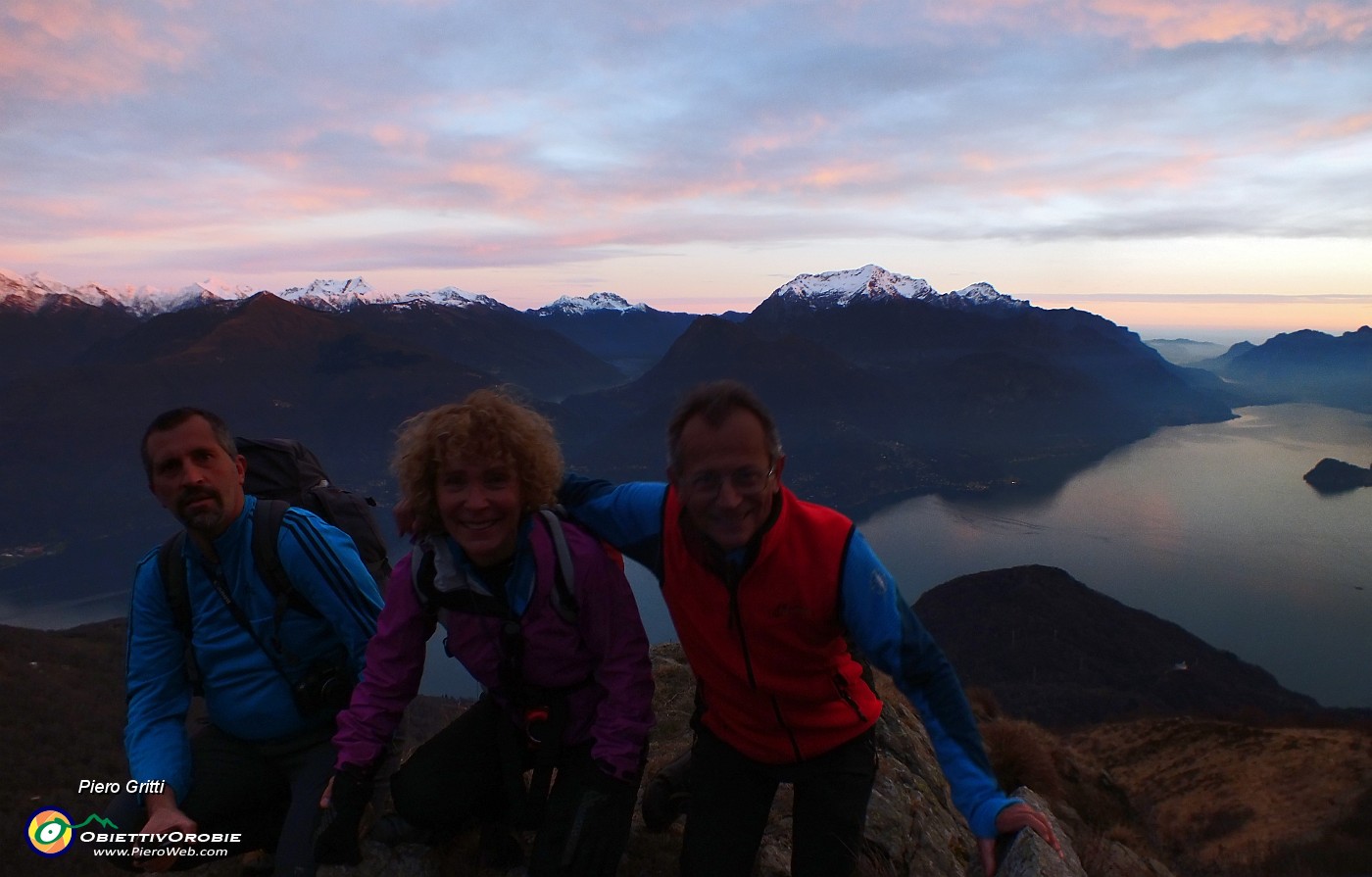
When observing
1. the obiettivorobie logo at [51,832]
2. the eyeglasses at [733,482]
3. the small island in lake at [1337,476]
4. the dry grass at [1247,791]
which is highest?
the eyeglasses at [733,482]

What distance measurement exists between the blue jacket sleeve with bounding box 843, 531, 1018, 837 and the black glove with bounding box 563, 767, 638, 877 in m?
1.19

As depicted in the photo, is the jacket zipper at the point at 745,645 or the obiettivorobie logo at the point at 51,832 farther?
the obiettivorobie logo at the point at 51,832

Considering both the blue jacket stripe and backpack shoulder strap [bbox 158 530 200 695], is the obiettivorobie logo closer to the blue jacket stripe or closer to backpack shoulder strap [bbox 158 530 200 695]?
backpack shoulder strap [bbox 158 530 200 695]

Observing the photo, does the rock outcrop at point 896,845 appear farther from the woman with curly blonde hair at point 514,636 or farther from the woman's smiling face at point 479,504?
the woman's smiling face at point 479,504

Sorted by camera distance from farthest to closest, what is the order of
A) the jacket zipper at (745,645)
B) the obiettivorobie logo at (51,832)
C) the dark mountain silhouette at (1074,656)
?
the dark mountain silhouette at (1074,656)
the obiettivorobie logo at (51,832)
the jacket zipper at (745,645)

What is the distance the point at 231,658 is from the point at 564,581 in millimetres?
1732

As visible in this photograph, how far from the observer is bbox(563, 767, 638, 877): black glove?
2773 mm

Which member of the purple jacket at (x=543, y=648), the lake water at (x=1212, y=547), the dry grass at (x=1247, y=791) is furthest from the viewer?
the lake water at (x=1212, y=547)

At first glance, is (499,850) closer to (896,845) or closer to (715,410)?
(896,845)

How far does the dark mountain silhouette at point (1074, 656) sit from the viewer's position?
49531 millimetres

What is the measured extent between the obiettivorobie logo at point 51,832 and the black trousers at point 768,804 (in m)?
3.26

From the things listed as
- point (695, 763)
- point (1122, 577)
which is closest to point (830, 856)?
point (695, 763)

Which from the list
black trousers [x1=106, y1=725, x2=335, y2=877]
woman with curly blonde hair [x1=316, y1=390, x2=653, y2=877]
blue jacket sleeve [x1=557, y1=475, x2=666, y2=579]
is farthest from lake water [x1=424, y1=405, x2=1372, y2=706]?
blue jacket sleeve [x1=557, y1=475, x2=666, y2=579]

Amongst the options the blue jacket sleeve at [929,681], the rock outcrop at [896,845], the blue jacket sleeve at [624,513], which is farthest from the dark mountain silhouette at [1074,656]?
the blue jacket sleeve at [624,513]
